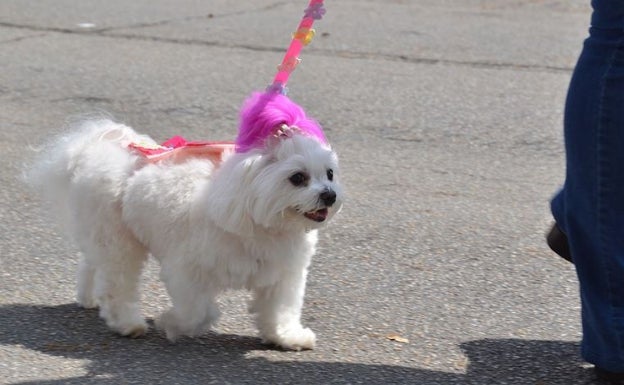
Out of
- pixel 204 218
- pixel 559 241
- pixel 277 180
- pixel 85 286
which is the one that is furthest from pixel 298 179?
pixel 85 286

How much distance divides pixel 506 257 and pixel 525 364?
1.10 metres

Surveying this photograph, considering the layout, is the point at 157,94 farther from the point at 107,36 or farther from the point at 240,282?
the point at 240,282

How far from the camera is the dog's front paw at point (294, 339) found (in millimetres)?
3697

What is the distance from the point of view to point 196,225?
3555mm

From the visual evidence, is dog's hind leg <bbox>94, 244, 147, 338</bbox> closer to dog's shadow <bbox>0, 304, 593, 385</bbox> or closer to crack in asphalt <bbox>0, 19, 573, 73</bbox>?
dog's shadow <bbox>0, 304, 593, 385</bbox>

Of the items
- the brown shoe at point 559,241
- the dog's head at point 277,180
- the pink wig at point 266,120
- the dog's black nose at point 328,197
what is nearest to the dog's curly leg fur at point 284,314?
the dog's head at point 277,180

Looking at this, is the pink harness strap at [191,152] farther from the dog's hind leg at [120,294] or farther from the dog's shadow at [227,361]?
the dog's shadow at [227,361]

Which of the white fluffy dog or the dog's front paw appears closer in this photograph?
the white fluffy dog

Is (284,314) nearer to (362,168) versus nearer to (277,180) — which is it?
Answer: (277,180)

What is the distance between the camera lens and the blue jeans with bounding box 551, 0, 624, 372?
3240 mm

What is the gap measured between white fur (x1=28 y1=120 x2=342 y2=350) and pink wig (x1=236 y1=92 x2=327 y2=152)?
4 cm

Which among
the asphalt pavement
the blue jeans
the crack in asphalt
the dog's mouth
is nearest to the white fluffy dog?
the dog's mouth

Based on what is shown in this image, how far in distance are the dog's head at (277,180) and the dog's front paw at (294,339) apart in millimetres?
390

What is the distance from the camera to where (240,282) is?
3582 millimetres
